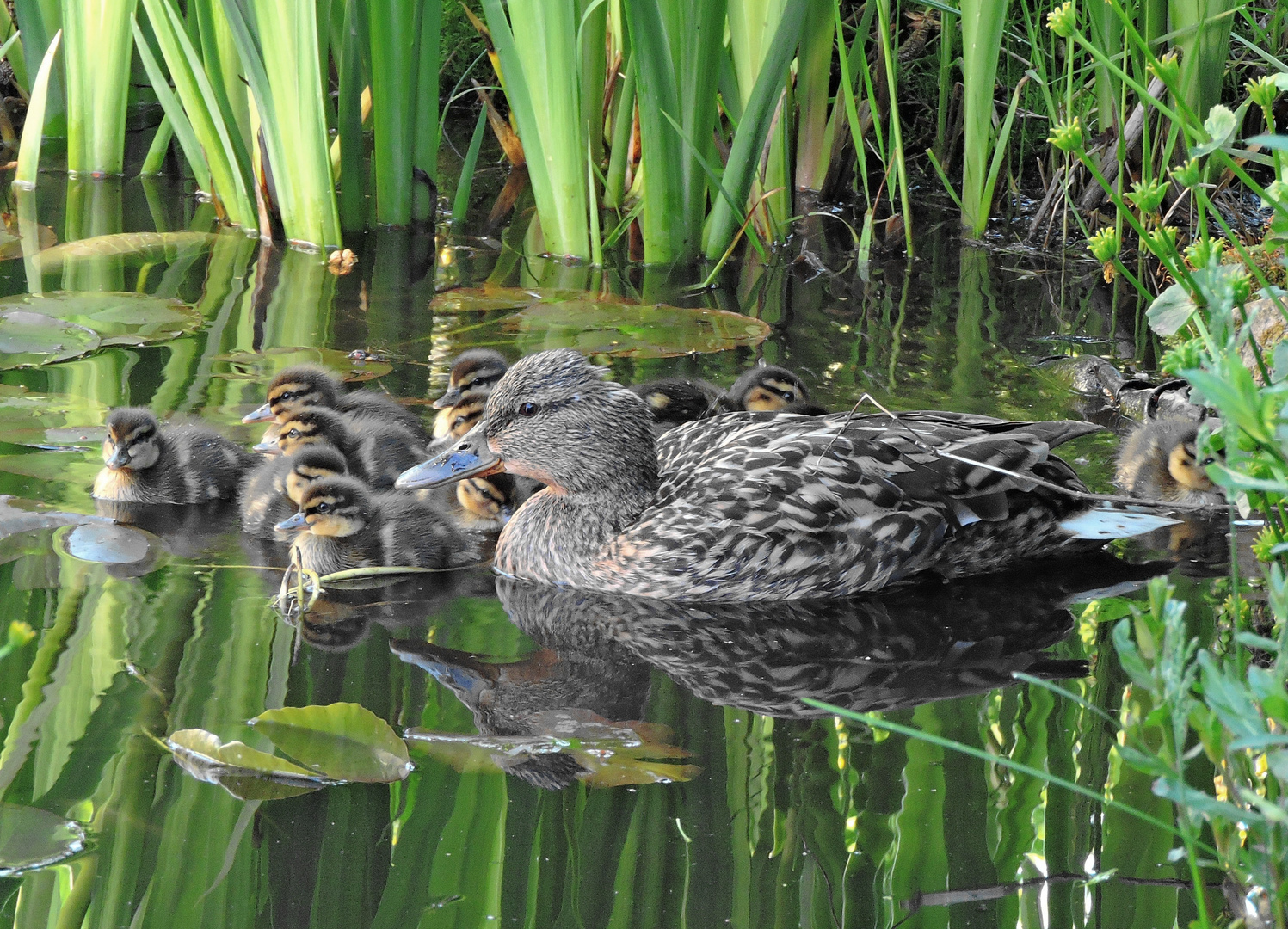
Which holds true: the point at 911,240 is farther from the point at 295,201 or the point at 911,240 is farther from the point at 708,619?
the point at 708,619

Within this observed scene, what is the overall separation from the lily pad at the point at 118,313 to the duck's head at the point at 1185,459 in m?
3.22

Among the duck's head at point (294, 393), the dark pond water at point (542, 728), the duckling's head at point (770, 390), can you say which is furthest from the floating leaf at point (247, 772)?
the duckling's head at point (770, 390)

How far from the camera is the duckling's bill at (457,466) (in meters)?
3.62

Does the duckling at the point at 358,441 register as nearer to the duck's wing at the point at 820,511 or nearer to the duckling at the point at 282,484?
the duckling at the point at 282,484

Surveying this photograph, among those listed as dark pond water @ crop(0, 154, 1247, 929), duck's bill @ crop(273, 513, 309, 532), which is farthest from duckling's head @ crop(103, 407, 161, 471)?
duck's bill @ crop(273, 513, 309, 532)

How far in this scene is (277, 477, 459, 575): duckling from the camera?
11.6 feet

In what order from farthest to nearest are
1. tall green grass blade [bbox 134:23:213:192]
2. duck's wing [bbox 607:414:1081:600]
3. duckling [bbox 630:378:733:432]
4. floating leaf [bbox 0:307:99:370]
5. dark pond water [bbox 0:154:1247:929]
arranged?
tall green grass blade [bbox 134:23:213:192] < floating leaf [bbox 0:307:99:370] < duckling [bbox 630:378:733:432] < duck's wing [bbox 607:414:1081:600] < dark pond water [bbox 0:154:1247:929]

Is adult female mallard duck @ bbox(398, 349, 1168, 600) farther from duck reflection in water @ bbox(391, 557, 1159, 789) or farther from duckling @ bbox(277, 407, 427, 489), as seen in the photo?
duckling @ bbox(277, 407, 427, 489)

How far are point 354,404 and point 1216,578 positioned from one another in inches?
94.2

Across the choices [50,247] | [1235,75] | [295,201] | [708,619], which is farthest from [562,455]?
[1235,75]

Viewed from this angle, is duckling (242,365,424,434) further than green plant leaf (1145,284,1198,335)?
Yes

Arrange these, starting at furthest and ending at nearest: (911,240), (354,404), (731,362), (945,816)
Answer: (911,240)
(731,362)
(354,404)
(945,816)

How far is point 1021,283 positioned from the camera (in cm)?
591

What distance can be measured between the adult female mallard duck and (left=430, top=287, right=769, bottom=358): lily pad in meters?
1.20
